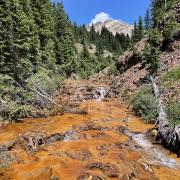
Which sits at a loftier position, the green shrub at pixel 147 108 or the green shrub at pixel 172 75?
the green shrub at pixel 172 75

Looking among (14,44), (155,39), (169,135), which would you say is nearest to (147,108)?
(169,135)

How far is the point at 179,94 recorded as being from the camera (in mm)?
26438

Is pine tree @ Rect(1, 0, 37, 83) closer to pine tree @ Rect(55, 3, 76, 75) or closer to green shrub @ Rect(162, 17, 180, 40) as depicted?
green shrub @ Rect(162, 17, 180, 40)

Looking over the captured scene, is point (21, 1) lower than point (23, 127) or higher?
higher

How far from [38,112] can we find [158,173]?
15128 mm

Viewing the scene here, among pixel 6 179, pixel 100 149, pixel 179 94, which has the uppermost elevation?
pixel 179 94

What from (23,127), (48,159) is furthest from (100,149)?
(23,127)

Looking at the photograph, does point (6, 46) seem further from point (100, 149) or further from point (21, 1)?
point (100, 149)

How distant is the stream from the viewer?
1397cm

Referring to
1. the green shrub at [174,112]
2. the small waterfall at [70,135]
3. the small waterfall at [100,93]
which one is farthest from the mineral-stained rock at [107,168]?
the small waterfall at [100,93]

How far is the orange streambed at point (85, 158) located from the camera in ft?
45.2

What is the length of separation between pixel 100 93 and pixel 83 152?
2509 cm

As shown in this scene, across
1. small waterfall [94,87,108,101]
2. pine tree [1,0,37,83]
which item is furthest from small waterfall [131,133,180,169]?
small waterfall [94,87,108,101]

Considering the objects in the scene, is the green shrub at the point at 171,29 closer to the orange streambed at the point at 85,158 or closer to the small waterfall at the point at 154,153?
the orange streambed at the point at 85,158
